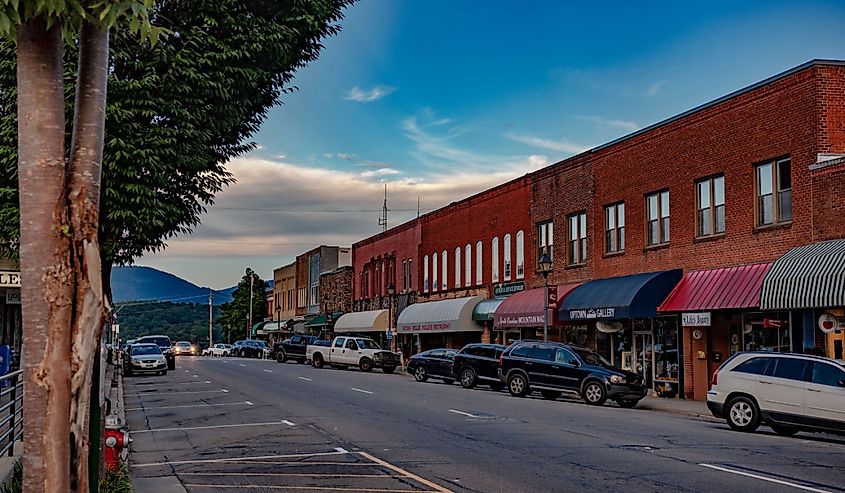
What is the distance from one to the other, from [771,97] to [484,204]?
21971 mm

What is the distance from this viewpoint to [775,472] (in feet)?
44.4

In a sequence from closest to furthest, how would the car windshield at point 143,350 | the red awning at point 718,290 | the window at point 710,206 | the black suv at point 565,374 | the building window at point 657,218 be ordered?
the red awning at point 718,290 → the black suv at point 565,374 → the window at point 710,206 → the building window at point 657,218 → the car windshield at point 143,350

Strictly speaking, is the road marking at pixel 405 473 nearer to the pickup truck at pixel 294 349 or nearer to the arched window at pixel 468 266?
the arched window at pixel 468 266

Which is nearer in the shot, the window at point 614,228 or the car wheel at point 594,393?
the car wheel at point 594,393

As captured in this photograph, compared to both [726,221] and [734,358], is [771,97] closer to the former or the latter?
[726,221]

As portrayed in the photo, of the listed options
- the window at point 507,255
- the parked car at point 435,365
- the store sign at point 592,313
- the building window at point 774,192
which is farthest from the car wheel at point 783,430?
the window at point 507,255

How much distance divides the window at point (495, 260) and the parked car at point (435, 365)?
693 cm

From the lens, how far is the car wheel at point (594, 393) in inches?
1092

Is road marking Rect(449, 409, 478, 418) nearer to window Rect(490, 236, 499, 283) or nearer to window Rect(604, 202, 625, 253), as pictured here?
window Rect(604, 202, 625, 253)

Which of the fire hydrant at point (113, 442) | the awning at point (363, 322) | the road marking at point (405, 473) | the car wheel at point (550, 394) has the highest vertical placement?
the awning at point (363, 322)

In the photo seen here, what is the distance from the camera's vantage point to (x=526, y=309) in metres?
38.3

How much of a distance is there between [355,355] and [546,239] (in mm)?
14906

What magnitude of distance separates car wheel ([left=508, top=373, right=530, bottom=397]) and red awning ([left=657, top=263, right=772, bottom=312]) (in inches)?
181

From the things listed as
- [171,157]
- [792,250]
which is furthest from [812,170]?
[171,157]
